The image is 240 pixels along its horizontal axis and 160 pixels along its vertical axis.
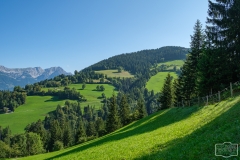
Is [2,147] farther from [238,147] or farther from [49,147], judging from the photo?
[238,147]

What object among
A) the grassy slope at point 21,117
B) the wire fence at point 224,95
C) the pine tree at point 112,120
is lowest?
the grassy slope at point 21,117

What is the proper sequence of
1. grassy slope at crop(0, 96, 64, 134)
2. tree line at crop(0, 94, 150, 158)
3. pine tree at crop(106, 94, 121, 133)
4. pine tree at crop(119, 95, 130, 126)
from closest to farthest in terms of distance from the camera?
pine tree at crop(106, 94, 121, 133) < tree line at crop(0, 94, 150, 158) < pine tree at crop(119, 95, 130, 126) < grassy slope at crop(0, 96, 64, 134)

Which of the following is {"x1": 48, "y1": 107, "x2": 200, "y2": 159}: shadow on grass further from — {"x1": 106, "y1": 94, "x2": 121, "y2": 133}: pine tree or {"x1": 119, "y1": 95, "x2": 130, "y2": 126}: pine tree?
{"x1": 119, "y1": 95, "x2": 130, "y2": 126}: pine tree

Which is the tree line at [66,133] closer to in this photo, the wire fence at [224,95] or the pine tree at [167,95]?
the pine tree at [167,95]

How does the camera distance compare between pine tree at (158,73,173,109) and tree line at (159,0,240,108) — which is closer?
tree line at (159,0,240,108)

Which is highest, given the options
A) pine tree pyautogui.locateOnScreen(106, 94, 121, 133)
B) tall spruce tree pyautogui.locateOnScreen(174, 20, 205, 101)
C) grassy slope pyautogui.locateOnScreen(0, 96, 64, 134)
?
tall spruce tree pyautogui.locateOnScreen(174, 20, 205, 101)

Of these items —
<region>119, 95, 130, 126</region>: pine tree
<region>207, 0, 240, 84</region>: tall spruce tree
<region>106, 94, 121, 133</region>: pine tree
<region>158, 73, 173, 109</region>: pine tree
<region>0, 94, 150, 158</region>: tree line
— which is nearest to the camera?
<region>207, 0, 240, 84</region>: tall spruce tree

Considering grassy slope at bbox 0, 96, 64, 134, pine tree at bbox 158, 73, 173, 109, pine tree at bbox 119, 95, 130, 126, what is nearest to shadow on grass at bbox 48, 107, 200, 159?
pine tree at bbox 158, 73, 173, 109

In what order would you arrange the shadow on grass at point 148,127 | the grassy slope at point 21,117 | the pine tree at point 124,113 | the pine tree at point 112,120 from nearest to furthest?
the shadow on grass at point 148,127, the pine tree at point 112,120, the pine tree at point 124,113, the grassy slope at point 21,117

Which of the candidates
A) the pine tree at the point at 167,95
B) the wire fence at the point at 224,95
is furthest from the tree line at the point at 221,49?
the pine tree at the point at 167,95

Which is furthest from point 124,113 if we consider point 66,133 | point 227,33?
point 227,33

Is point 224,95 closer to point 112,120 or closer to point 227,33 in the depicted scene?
point 227,33

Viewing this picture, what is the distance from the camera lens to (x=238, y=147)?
963 cm

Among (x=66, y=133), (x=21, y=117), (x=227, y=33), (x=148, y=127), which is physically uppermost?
(x=227, y=33)
